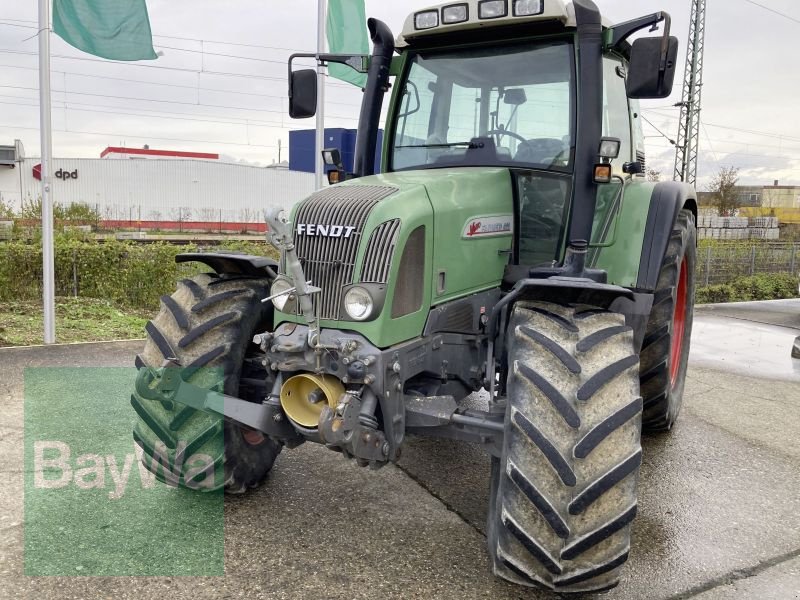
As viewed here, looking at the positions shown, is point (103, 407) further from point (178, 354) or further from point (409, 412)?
point (409, 412)

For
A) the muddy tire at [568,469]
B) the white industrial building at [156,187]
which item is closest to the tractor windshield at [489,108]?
the muddy tire at [568,469]

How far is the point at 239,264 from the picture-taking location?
156 inches

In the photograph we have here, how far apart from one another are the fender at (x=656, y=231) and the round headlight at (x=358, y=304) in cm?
178

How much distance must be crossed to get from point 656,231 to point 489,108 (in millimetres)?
1225

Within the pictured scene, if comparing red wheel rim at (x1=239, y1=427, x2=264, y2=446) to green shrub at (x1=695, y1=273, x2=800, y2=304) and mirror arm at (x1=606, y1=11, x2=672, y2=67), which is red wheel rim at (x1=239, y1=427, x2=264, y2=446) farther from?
green shrub at (x1=695, y1=273, x2=800, y2=304)

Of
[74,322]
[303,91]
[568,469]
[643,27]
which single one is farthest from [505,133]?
[74,322]

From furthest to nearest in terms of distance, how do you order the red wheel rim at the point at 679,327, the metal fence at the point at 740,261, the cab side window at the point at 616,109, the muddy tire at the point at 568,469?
the metal fence at the point at 740,261, the red wheel rim at the point at 679,327, the cab side window at the point at 616,109, the muddy tire at the point at 568,469

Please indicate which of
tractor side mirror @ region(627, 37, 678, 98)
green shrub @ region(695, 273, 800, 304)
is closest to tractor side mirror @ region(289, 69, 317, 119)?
tractor side mirror @ region(627, 37, 678, 98)

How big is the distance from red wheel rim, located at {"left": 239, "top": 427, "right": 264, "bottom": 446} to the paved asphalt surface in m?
0.31

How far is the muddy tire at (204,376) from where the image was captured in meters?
3.58

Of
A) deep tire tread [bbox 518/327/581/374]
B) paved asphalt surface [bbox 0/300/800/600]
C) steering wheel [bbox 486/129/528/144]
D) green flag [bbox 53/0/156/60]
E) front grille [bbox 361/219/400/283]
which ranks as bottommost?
paved asphalt surface [bbox 0/300/800/600]

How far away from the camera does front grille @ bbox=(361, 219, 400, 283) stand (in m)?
3.15

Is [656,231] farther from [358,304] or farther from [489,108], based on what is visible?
[358,304]

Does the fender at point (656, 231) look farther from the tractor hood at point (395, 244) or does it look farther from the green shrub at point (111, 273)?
the green shrub at point (111, 273)
